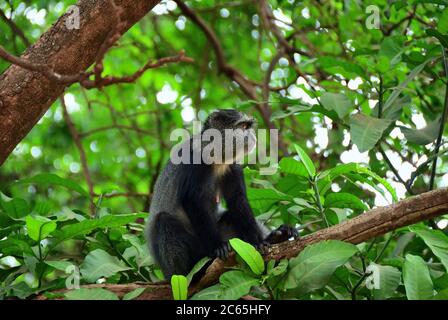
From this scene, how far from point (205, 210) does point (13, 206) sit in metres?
1.39

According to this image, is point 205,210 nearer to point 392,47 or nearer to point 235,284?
point 235,284

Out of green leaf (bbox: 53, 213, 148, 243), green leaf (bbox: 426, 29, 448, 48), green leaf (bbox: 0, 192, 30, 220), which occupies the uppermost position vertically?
green leaf (bbox: 426, 29, 448, 48)

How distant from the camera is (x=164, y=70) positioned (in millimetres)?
10188

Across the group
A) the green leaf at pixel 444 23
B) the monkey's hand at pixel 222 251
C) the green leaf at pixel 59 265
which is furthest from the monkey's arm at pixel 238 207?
the green leaf at pixel 444 23

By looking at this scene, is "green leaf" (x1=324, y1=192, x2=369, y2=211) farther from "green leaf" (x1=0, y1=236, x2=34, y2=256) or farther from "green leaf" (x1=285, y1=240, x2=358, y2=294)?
"green leaf" (x1=0, y1=236, x2=34, y2=256)

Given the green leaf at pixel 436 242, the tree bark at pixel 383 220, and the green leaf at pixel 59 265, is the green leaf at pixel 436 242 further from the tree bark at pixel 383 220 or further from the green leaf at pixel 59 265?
the green leaf at pixel 59 265

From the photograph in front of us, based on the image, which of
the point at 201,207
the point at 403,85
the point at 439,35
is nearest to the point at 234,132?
the point at 201,207

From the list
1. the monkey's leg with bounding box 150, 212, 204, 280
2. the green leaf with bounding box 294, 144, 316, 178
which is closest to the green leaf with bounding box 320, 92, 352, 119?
the green leaf with bounding box 294, 144, 316, 178

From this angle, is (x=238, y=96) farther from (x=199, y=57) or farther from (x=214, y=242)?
(x=214, y=242)

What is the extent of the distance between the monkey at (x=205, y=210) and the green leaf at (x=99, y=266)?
536 millimetres

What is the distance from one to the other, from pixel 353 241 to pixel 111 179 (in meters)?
6.53

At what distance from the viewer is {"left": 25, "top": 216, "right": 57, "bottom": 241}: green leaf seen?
3852mm

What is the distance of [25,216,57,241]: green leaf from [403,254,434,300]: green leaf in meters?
2.06
